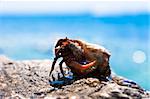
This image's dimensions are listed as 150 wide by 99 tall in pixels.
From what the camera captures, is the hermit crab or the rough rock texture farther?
the hermit crab

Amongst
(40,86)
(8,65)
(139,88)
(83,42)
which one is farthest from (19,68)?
(139,88)

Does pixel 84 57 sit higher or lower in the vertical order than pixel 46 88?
higher

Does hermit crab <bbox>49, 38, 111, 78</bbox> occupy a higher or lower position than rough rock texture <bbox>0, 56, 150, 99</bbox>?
higher

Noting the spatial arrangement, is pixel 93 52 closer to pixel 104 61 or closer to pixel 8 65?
pixel 104 61

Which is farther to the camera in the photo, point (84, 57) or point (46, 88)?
point (84, 57)

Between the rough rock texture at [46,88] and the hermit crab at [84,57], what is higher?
the hermit crab at [84,57]
